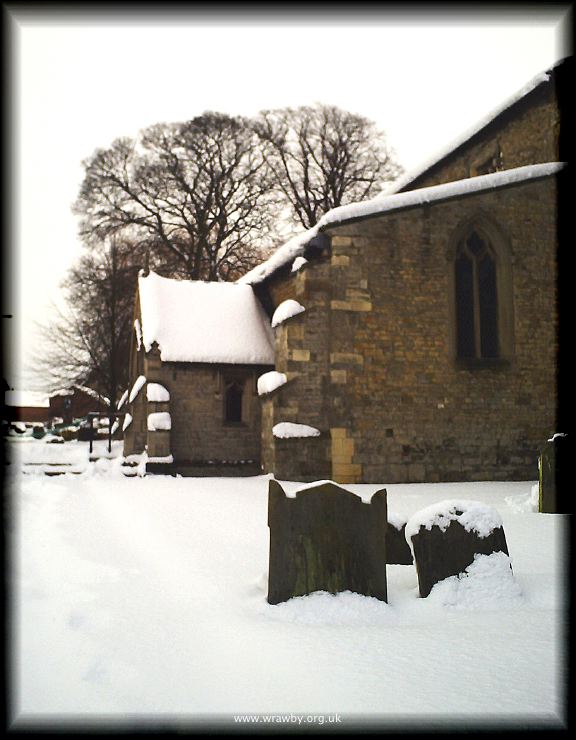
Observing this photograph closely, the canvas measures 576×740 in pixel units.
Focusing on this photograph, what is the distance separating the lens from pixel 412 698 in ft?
11.7

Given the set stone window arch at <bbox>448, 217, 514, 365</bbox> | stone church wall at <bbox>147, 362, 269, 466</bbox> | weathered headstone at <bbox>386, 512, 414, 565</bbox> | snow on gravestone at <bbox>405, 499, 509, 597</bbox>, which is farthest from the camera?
stone church wall at <bbox>147, 362, 269, 466</bbox>

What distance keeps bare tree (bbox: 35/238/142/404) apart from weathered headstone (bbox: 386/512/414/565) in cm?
2228

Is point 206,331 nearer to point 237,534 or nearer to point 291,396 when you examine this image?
point 291,396

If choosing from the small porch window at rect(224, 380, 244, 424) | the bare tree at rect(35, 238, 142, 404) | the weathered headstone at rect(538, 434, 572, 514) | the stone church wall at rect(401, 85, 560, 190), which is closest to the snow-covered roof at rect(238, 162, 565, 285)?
the stone church wall at rect(401, 85, 560, 190)

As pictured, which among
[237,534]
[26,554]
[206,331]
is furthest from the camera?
[206,331]

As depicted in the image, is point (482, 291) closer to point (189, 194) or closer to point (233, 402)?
point (233, 402)

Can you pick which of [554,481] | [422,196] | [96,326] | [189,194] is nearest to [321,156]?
[189,194]

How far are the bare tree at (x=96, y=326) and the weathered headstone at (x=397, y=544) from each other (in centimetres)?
2228

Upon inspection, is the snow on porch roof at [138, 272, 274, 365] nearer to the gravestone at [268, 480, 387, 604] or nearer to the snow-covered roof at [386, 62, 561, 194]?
the snow-covered roof at [386, 62, 561, 194]

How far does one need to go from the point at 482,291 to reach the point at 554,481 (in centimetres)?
667

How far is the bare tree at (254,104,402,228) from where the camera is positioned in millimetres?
31938

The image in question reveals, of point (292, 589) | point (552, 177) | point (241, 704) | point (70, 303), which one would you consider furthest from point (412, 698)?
point (70, 303)

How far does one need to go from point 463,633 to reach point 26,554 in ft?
15.4

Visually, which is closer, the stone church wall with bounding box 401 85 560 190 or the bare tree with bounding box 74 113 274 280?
the stone church wall with bounding box 401 85 560 190
